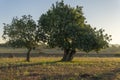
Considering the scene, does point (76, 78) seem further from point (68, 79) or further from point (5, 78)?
point (5, 78)

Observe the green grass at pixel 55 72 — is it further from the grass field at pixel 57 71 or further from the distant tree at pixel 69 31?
the distant tree at pixel 69 31

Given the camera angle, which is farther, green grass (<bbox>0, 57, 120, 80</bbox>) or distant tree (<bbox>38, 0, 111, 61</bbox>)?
distant tree (<bbox>38, 0, 111, 61</bbox>)

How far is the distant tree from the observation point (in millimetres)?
59469

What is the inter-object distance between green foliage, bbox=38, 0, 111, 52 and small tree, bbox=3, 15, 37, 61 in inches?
66.7

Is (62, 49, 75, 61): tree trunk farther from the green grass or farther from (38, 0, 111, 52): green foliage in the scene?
the green grass

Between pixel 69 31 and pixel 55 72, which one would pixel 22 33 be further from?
pixel 55 72

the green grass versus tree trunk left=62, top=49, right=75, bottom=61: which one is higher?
tree trunk left=62, top=49, right=75, bottom=61

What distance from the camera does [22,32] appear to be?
2461 inches

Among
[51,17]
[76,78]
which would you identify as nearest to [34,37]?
[51,17]

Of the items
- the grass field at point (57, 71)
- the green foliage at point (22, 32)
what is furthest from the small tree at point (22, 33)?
the grass field at point (57, 71)

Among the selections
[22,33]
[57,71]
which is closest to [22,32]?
[22,33]

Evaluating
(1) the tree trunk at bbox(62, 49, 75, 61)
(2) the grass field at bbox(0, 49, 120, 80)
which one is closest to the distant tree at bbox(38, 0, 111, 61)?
(1) the tree trunk at bbox(62, 49, 75, 61)

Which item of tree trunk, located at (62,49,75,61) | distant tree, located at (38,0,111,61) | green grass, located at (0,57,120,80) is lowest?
green grass, located at (0,57,120,80)

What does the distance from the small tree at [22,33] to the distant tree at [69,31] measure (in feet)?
5.56
